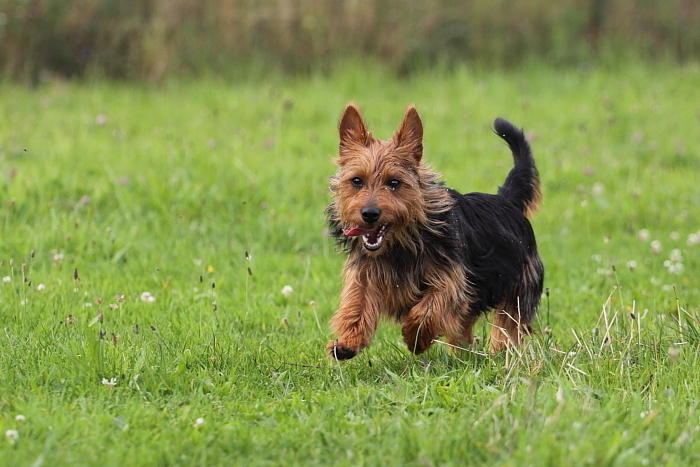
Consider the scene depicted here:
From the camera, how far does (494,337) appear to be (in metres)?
5.46

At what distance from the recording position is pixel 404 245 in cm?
486

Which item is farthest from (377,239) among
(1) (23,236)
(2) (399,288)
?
(1) (23,236)

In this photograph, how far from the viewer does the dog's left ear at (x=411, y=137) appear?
4.93 metres

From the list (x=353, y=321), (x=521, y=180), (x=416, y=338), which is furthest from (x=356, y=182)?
(x=521, y=180)

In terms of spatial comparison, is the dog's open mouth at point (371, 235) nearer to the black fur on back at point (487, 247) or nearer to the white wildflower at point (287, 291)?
the black fur on back at point (487, 247)

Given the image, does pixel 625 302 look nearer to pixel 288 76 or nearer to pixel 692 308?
pixel 692 308

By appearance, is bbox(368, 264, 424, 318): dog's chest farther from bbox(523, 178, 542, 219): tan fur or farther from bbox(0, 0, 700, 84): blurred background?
bbox(0, 0, 700, 84): blurred background

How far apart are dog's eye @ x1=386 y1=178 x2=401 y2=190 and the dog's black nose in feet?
0.65

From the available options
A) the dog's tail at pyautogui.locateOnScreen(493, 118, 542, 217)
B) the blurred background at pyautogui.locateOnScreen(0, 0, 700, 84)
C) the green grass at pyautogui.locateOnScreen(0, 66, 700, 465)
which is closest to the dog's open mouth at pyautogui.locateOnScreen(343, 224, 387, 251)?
the green grass at pyautogui.locateOnScreen(0, 66, 700, 465)

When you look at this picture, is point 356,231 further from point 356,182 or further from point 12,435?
point 12,435

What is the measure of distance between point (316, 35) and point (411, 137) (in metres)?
8.08

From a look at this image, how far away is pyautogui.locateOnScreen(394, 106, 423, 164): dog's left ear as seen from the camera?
194 inches

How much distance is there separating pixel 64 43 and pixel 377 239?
873cm

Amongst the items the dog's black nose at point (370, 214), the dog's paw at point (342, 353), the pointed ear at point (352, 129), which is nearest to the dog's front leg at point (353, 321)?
the dog's paw at point (342, 353)
